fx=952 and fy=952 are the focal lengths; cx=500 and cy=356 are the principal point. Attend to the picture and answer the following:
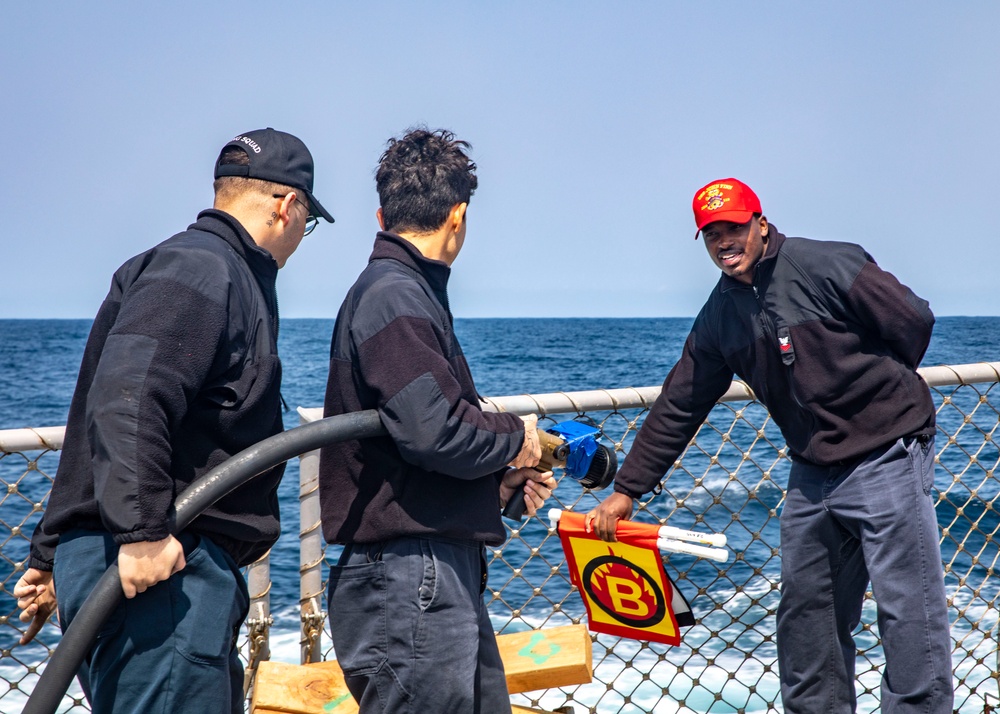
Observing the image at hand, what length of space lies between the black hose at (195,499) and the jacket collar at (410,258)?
1.21 feet

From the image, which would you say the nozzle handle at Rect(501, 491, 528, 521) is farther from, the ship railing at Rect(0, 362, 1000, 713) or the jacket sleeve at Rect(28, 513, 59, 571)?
the jacket sleeve at Rect(28, 513, 59, 571)

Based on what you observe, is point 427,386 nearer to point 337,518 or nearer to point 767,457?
point 337,518

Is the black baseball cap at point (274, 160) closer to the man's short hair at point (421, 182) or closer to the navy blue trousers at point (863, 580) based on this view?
the man's short hair at point (421, 182)

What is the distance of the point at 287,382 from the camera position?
47.2m

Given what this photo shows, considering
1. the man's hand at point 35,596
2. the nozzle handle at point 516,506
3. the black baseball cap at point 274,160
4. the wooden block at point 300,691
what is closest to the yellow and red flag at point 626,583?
the nozzle handle at point 516,506

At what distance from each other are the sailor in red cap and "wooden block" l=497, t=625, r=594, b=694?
329 mm

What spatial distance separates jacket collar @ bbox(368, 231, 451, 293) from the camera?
2219mm

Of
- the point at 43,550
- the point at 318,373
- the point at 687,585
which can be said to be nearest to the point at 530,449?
the point at 43,550

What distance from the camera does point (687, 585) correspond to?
848 cm

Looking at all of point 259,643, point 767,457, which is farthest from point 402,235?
point 767,457

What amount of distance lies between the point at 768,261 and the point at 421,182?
115cm

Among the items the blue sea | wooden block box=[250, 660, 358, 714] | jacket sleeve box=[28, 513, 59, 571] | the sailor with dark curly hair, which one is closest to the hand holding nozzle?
the sailor with dark curly hair

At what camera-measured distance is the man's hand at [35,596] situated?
2.14 meters

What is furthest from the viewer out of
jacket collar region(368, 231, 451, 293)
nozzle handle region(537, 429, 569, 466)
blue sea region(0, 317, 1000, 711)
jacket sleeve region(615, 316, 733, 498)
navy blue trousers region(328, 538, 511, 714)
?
blue sea region(0, 317, 1000, 711)
